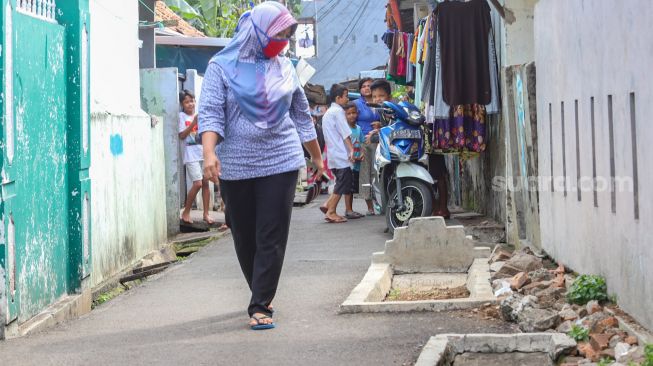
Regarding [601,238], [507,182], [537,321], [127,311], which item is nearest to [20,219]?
[127,311]

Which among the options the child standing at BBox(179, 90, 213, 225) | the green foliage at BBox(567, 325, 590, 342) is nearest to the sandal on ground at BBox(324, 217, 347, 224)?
the child standing at BBox(179, 90, 213, 225)

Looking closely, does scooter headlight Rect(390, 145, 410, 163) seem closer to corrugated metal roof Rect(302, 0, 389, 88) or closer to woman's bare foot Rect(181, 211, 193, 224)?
woman's bare foot Rect(181, 211, 193, 224)

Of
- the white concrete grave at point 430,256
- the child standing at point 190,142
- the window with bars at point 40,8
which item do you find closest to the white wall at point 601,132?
the white concrete grave at point 430,256

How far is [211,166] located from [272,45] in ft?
2.91

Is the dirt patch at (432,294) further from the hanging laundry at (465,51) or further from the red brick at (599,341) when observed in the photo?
the hanging laundry at (465,51)

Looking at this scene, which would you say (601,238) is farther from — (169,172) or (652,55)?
(169,172)

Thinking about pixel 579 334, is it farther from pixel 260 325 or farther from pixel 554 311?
pixel 260 325

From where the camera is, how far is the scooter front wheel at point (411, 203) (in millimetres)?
11602

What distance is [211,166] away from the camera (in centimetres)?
590

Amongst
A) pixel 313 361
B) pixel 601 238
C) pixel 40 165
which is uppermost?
pixel 40 165

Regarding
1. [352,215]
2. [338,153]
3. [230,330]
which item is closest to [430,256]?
[230,330]

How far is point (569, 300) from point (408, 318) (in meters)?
0.97

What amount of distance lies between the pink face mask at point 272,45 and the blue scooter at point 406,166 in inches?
213

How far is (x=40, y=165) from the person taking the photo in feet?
22.2
